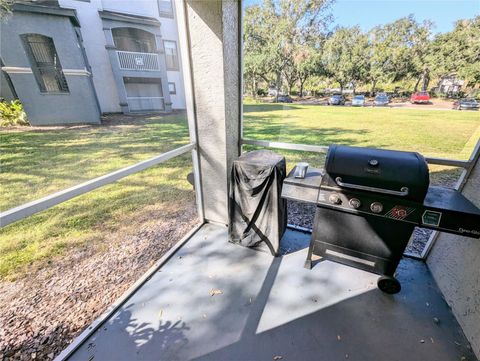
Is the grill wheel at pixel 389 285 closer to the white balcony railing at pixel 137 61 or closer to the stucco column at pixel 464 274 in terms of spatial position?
the stucco column at pixel 464 274

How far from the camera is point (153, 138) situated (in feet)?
6.82

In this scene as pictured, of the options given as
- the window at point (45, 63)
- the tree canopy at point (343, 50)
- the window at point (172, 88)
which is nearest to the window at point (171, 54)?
the window at point (172, 88)

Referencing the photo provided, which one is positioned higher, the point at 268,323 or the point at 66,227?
the point at 66,227

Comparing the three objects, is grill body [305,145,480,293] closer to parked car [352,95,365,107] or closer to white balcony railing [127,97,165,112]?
parked car [352,95,365,107]

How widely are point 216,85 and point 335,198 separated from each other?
1443mm

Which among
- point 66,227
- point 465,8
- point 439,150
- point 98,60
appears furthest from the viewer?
point 66,227

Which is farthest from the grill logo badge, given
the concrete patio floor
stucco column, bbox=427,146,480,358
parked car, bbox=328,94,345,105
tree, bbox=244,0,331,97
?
tree, bbox=244,0,331,97

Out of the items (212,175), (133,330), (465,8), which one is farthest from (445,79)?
Answer: (133,330)

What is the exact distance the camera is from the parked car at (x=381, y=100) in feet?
6.34

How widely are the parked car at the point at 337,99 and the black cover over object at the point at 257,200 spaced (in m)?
0.82

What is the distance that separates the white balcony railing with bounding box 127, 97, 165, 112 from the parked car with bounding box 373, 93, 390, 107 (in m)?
1.99

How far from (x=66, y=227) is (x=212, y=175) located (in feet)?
5.60

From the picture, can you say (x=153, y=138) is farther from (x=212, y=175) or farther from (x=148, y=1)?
(x=148, y=1)

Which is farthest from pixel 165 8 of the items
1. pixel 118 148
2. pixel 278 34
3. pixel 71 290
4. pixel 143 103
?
pixel 71 290
